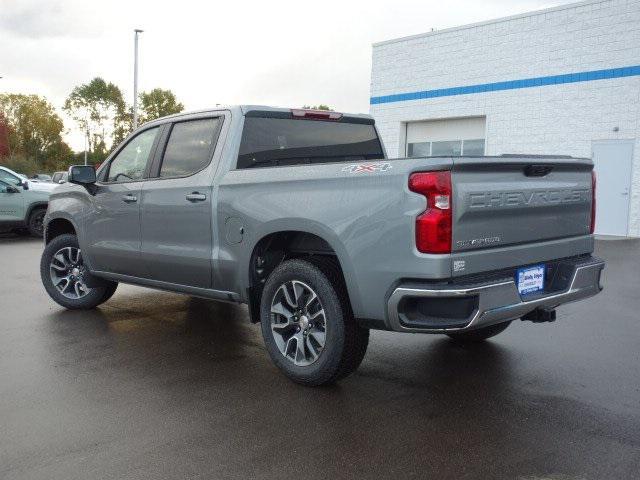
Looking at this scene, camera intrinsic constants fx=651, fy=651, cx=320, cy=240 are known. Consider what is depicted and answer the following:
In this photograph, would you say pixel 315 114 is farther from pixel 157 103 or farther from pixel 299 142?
pixel 157 103

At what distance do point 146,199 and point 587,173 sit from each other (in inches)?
140

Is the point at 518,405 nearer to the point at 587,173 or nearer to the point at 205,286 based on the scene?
the point at 587,173

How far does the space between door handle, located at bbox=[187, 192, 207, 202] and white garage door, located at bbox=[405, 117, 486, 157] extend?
1645cm

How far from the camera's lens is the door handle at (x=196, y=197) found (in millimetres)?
5027

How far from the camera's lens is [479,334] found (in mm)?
5445

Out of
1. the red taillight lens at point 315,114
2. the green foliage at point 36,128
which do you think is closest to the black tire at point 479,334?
the red taillight lens at point 315,114

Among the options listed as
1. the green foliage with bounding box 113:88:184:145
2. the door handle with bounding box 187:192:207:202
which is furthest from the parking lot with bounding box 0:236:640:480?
the green foliage with bounding box 113:88:184:145

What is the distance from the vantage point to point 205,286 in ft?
16.9

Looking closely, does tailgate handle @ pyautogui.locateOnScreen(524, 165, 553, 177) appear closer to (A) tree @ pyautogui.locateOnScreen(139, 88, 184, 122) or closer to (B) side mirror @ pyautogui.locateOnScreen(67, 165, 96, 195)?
(B) side mirror @ pyautogui.locateOnScreen(67, 165, 96, 195)

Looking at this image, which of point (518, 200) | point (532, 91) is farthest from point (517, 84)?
point (518, 200)

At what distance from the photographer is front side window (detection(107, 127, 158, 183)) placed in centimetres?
588

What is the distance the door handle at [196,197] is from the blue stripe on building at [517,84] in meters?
15.8

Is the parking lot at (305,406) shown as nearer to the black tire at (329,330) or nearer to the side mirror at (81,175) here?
the black tire at (329,330)

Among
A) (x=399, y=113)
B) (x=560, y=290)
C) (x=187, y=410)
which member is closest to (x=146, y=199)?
(x=187, y=410)
